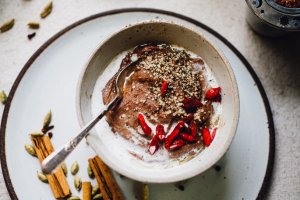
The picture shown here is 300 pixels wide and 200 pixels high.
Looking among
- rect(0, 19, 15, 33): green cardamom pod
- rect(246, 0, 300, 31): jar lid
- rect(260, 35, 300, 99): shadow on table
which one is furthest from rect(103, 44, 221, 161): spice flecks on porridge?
rect(0, 19, 15, 33): green cardamom pod

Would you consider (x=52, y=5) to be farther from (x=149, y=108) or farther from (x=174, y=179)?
(x=174, y=179)

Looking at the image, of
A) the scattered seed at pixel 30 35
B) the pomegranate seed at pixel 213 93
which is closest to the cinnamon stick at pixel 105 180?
the pomegranate seed at pixel 213 93

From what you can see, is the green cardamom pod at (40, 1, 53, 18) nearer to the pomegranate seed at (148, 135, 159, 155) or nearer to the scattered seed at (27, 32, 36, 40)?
the scattered seed at (27, 32, 36, 40)

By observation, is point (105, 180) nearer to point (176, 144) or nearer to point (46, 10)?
point (176, 144)

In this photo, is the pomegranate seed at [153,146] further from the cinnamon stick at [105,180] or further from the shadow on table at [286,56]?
the shadow on table at [286,56]

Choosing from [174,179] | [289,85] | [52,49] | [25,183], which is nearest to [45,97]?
[52,49]

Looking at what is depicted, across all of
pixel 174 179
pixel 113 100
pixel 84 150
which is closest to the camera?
pixel 174 179
